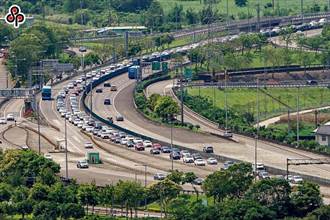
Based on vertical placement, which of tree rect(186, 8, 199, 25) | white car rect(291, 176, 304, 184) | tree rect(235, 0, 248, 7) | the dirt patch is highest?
tree rect(235, 0, 248, 7)

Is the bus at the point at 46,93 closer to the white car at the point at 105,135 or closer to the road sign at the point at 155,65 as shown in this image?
the road sign at the point at 155,65

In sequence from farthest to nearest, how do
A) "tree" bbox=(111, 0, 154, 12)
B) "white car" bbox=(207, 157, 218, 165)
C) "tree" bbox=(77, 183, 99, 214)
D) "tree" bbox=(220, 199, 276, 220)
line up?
"tree" bbox=(111, 0, 154, 12), "white car" bbox=(207, 157, 218, 165), "tree" bbox=(77, 183, 99, 214), "tree" bbox=(220, 199, 276, 220)

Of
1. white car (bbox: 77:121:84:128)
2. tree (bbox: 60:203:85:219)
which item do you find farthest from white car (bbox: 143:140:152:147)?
tree (bbox: 60:203:85:219)

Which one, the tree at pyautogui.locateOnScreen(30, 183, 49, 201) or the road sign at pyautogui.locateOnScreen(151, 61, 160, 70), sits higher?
the road sign at pyautogui.locateOnScreen(151, 61, 160, 70)

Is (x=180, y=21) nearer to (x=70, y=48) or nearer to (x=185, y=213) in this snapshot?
(x=70, y=48)

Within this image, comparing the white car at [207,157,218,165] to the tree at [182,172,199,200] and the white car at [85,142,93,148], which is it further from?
the white car at [85,142,93,148]

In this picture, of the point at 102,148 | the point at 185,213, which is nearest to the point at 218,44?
the point at 102,148
